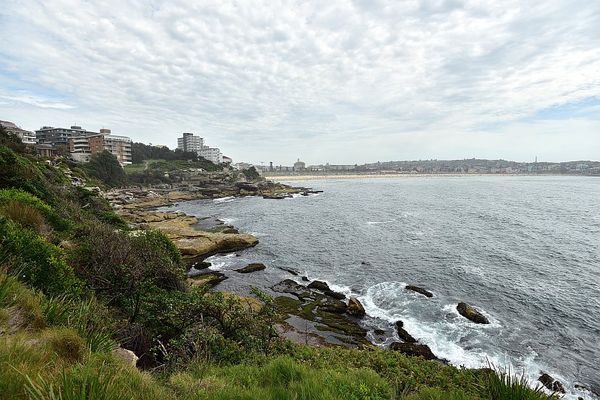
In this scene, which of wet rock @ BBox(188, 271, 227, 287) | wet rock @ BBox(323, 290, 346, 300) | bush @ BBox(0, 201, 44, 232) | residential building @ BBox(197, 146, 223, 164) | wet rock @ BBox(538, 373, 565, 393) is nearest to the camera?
bush @ BBox(0, 201, 44, 232)

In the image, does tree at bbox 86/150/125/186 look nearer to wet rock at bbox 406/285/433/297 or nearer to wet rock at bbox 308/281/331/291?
wet rock at bbox 308/281/331/291

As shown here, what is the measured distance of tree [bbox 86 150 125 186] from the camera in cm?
8494

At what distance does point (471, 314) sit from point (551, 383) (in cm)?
595

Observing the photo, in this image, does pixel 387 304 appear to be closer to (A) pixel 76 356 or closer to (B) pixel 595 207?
(A) pixel 76 356

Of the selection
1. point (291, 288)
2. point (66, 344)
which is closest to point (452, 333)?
point (291, 288)

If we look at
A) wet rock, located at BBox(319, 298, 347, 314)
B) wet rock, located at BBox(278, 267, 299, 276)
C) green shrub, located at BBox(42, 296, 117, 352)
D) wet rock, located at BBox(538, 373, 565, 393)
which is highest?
green shrub, located at BBox(42, 296, 117, 352)

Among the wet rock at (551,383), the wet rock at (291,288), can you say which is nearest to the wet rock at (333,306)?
the wet rock at (291,288)

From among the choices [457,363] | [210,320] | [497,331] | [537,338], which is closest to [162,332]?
[210,320]

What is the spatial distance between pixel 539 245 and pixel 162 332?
129 ft

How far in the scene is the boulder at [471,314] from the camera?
19.1 metres

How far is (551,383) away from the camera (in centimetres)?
1362

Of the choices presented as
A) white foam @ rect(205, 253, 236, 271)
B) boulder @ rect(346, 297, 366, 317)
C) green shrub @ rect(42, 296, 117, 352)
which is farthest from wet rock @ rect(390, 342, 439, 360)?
white foam @ rect(205, 253, 236, 271)

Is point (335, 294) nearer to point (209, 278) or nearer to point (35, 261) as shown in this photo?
point (209, 278)

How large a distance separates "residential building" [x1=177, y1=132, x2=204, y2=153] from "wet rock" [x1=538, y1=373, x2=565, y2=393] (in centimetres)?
18908
